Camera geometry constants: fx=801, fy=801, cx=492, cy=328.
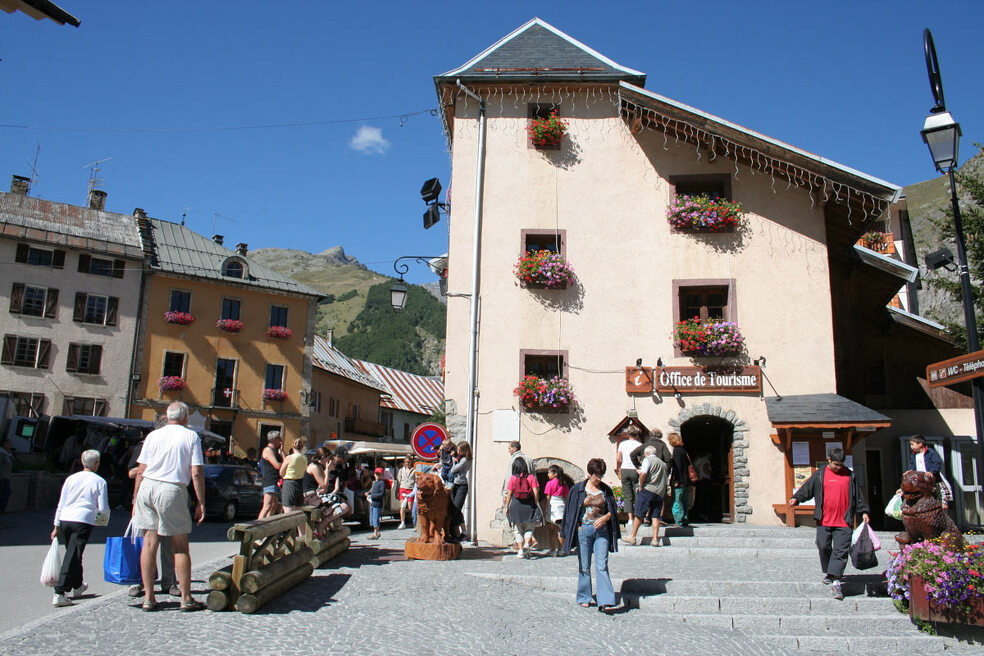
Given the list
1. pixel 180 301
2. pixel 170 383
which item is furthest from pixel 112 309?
pixel 170 383

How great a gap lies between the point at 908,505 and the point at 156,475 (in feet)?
25.4

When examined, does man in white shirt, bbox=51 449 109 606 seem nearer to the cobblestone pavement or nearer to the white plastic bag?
the white plastic bag

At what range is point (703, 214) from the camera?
1708 cm

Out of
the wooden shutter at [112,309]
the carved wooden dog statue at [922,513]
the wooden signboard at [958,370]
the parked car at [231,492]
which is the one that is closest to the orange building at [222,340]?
the wooden shutter at [112,309]

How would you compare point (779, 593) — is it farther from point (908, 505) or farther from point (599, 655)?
point (599, 655)

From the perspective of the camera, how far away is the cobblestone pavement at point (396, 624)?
6414 millimetres

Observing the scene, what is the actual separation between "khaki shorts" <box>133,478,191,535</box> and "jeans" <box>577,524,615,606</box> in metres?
4.05

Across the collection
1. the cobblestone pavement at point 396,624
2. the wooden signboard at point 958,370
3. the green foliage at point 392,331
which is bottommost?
the cobblestone pavement at point 396,624

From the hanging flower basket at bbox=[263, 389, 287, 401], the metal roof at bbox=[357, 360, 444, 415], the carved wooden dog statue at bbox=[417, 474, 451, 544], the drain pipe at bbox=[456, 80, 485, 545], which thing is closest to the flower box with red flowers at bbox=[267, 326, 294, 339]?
the hanging flower basket at bbox=[263, 389, 287, 401]

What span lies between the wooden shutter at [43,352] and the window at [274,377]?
927cm

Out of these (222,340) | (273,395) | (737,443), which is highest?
(222,340)

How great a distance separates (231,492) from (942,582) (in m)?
15.8

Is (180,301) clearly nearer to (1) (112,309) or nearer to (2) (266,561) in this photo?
(1) (112,309)

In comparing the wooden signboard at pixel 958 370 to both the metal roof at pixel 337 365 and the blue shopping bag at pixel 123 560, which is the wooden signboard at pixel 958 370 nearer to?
the blue shopping bag at pixel 123 560
